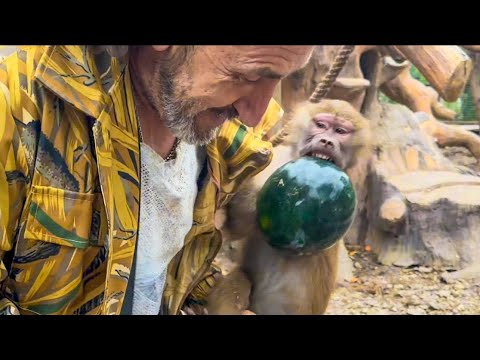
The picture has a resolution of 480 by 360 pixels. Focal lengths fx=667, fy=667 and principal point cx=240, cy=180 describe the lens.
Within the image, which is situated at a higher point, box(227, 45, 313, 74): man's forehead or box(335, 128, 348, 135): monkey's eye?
box(227, 45, 313, 74): man's forehead

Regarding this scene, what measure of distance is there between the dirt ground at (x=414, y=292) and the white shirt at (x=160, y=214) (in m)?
0.52

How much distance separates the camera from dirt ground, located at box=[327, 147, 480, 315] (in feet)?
6.06

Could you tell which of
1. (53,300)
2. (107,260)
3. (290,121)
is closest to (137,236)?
(107,260)

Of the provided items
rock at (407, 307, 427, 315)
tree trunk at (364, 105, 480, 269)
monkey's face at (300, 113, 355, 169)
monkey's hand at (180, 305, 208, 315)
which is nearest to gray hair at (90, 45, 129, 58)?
monkey's face at (300, 113, 355, 169)

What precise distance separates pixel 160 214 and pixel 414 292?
75 centimetres

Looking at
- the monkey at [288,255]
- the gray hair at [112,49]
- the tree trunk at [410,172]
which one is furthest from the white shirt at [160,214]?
the tree trunk at [410,172]

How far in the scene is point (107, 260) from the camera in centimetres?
181

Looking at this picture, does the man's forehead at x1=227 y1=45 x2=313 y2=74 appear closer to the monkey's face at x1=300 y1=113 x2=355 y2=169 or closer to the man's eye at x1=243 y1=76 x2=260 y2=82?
the man's eye at x1=243 y1=76 x2=260 y2=82

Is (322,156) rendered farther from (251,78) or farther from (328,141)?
(251,78)

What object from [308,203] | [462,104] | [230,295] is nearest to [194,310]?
[230,295]

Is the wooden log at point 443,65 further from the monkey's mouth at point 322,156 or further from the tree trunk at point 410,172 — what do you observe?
the monkey's mouth at point 322,156

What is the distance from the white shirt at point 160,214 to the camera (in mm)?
1873

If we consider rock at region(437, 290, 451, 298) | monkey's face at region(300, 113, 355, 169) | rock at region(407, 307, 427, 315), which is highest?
monkey's face at region(300, 113, 355, 169)

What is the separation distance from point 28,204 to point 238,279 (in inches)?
28.2
